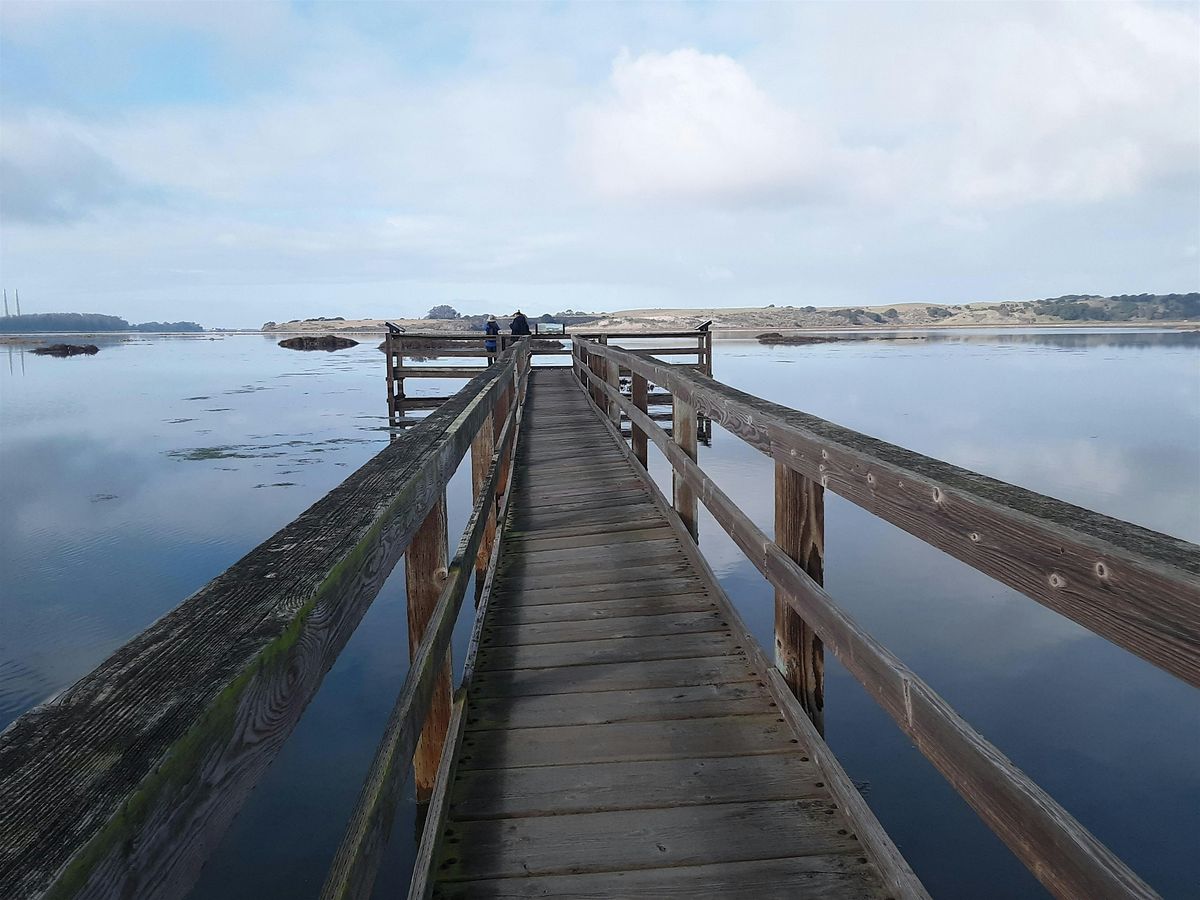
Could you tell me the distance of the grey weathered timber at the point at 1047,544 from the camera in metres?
1.11

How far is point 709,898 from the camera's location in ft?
6.72

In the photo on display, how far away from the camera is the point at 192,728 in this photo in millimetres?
855

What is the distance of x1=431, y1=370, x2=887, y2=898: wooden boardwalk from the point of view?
2158mm

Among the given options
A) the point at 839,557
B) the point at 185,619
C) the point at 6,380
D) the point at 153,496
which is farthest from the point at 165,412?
the point at 185,619

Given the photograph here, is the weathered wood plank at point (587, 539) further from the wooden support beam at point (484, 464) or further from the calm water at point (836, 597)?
the calm water at point (836, 597)

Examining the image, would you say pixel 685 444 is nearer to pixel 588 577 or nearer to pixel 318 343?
pixel 588 577

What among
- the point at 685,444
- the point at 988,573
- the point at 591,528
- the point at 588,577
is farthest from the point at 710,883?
the point at 591,528

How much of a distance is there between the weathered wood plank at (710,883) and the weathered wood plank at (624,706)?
2.70ft

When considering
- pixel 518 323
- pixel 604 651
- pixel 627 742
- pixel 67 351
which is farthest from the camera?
pixel 67 351

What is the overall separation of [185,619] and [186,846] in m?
0.38

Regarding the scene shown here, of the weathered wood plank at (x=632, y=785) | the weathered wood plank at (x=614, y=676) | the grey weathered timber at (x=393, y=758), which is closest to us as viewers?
the grey weathered timber at (x=393, y=758)

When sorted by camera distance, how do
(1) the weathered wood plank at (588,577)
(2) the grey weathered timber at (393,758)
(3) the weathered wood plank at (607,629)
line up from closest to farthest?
(2) the grey weathered timber at (393,758) → (3) the weathered wood plank at (607,629) → (1) the weathered wood plank at (588,577)

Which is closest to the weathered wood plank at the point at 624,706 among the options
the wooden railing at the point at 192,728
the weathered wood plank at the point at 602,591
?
the weathered wood plank at the point at 602,591

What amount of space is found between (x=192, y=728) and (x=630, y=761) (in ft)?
6.85
